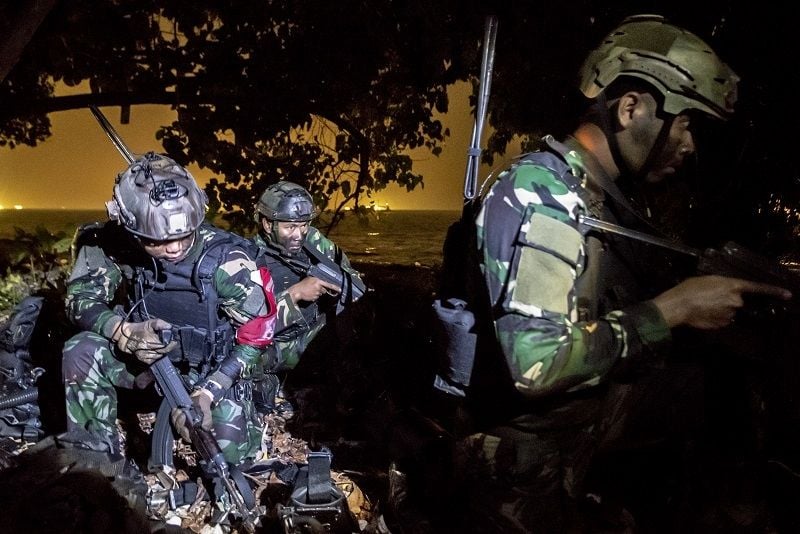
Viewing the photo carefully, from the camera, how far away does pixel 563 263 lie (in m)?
1.71

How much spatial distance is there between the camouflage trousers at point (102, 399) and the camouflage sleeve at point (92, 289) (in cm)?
14

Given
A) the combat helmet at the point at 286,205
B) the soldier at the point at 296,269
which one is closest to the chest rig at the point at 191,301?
the soldier at the point at 296,269

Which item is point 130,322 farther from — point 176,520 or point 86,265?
point 176,520

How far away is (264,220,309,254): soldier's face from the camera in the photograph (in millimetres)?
5336

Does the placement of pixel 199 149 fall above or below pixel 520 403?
above

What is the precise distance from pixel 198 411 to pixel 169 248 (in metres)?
1.11

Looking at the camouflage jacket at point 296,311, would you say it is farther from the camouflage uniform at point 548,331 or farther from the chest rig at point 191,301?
the camouflage uniform at point 548,331

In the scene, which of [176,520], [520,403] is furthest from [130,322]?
[520,403]

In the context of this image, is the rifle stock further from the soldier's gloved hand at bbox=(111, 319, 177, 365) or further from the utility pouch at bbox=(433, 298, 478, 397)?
the utility pouch at bbox=(433, 298, 478, 397)

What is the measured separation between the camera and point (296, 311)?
502 centimetres

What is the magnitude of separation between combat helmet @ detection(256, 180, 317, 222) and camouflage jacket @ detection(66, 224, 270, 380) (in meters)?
1.41

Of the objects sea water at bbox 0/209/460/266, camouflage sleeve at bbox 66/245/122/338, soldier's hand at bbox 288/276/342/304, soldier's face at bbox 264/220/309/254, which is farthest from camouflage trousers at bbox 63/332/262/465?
soldier's face at bbox 264/220/309/254

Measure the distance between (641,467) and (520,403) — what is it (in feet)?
4.73

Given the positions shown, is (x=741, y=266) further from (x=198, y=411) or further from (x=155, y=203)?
(x=155, y=203)
